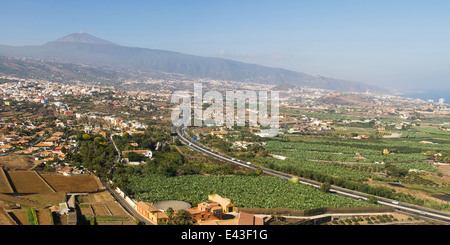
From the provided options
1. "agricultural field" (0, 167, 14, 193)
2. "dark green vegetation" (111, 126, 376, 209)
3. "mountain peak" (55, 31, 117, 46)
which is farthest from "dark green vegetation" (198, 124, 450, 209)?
"mountain peak" (55, 31, 117, 46)

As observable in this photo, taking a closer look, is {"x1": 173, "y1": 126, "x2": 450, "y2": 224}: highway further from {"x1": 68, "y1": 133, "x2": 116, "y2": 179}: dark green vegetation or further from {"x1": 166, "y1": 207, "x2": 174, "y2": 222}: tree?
{"x1": 166, "y1": 207, "x2": 174, "y2": 222}: tree

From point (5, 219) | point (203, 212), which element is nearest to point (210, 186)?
point (203, 212)

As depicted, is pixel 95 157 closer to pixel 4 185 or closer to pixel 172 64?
pixel 4 185

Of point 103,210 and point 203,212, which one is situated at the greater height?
point 203,212

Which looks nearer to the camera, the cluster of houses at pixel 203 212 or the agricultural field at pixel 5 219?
the agricultural field at pixel 5 219

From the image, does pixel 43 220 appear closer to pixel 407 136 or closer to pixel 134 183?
pixel 134 183

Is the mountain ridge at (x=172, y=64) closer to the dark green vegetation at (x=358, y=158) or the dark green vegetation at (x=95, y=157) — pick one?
the dark green vegetation at (x=358, y=158)

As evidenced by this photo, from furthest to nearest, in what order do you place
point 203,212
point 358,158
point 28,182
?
point 358,158, point 28,182, point 203,212

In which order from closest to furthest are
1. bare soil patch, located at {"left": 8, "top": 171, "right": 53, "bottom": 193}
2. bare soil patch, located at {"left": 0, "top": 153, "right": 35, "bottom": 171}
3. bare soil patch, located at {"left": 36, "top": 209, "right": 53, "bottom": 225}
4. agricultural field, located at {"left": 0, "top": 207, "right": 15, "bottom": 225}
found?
1. agricultural field, located at {"left": 0, "top": 207, "right": 15, "bottom": 225}
2. bare soil patch, located at {"left": 36, "top": 209, "right": 53, "bottom": 225}
3. bare soil patch, located at {"left": 8, "top": 171, "right": 53, "bottom": 193}
4. bare soil patch, located at {"left": 0, "top": 153, "right": 35, "bottom": 171}

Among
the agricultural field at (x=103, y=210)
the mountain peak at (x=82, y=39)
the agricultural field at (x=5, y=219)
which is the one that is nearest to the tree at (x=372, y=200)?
the agricultural field at (x=103, y=210)
